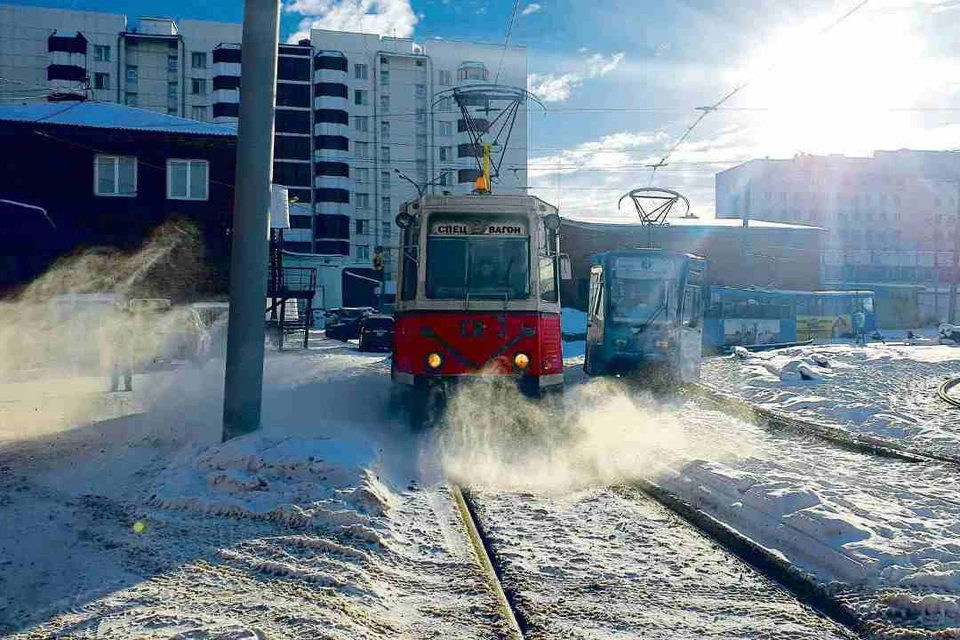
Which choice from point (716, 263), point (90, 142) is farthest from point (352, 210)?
point (90, 142)

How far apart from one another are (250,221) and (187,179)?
2431 centimetres

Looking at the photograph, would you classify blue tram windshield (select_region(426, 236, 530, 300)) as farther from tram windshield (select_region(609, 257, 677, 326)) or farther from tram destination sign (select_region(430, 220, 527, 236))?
tram windshield (select_region(609, 257, 677, 326))

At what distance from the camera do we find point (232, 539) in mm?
5023

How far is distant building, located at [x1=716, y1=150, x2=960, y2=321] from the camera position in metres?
77.1

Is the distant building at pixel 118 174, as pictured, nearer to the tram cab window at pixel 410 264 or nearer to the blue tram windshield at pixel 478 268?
the tram cab window at pixel 410 264

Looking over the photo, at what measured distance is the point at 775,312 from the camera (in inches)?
1371

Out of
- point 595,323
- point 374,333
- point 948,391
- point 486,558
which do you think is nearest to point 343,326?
point 374,333

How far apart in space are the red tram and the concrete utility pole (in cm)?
246

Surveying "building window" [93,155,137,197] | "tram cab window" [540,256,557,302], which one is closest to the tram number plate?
"tram cab window" [540,256,557,302]

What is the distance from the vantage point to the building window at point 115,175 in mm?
28875

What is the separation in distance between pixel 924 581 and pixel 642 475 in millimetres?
3330

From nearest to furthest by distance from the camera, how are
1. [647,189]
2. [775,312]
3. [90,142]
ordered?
[647,189]
[90,142]
[775,312]

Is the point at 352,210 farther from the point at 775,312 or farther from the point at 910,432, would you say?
the point at 910,432

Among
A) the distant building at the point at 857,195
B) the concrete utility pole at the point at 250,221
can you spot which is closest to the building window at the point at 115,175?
the concrete utility pole at the point at 250,221
